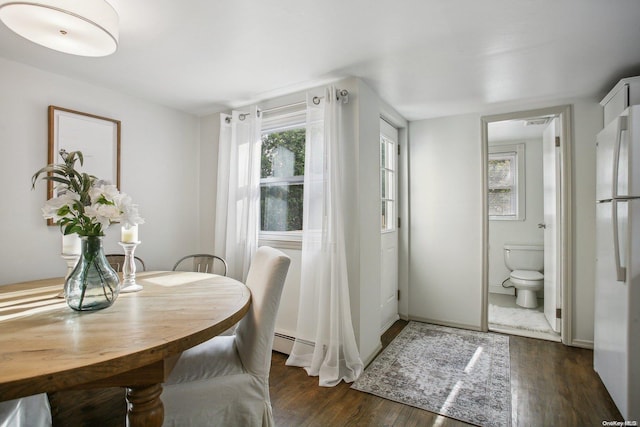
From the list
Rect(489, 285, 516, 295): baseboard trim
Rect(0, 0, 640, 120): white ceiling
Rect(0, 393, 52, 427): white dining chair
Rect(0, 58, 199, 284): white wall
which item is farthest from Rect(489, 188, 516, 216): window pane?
Rect(0, 393, 52, 427): white dining chair

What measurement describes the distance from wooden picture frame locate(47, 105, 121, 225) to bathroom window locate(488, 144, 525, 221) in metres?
4.80

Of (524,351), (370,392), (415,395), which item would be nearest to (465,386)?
(415,395)

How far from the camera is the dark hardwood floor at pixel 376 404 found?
1.87m

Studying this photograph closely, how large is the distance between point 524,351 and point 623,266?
130cm

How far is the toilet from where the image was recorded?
3.97m

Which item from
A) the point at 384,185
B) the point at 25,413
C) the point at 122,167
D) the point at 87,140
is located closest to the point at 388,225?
the point at 384,185

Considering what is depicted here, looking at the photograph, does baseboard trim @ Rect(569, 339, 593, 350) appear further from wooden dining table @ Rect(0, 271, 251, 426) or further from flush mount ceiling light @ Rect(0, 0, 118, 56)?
flush mount ceiling light @ Rect(0, 0, 118, 56)

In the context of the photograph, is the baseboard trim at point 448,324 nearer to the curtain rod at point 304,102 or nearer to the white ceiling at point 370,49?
the white ceiling at point 370,49

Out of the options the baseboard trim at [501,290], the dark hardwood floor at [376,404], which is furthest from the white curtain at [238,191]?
the baseboard trim at [501,290]

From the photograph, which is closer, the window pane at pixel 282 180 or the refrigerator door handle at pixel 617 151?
the refrigerator door handle at pixel 617 151

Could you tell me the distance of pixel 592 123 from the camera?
112 inches

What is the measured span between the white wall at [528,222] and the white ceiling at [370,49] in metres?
1.87

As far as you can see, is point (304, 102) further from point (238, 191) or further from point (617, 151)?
point (617, 151)

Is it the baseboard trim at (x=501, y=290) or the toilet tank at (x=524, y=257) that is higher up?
the toilet tank at (x=524, y=257)
